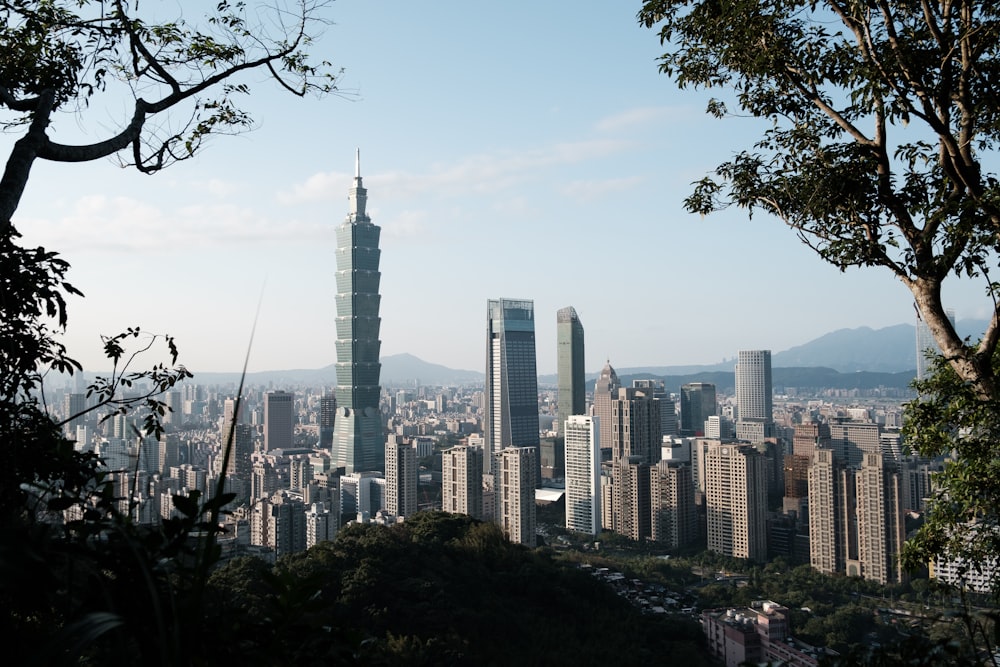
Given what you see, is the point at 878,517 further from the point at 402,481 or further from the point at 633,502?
the point at 402,481

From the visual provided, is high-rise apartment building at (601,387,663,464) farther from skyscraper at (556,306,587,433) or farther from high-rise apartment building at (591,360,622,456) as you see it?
skyscraper at (556,306,587,433)

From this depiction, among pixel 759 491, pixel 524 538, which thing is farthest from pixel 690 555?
pixel 524 538

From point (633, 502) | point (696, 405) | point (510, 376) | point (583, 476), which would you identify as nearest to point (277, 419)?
point (510, 376)

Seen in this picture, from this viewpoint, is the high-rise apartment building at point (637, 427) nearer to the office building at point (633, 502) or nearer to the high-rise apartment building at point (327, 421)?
the office building at point (633, 502)

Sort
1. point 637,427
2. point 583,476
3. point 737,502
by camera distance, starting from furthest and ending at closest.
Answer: point 637,427 < point 583,476 < point 737,502

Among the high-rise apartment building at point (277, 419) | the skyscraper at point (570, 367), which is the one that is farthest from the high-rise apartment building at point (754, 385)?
the high-rise apartment building at point (277, 419)

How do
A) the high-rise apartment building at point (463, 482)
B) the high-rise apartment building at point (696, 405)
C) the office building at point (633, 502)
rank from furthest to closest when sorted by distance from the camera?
the high-rise apartment building at point (696, 405), the high-rise apartment building at point (463, 482), the office building at point (633, 502)
